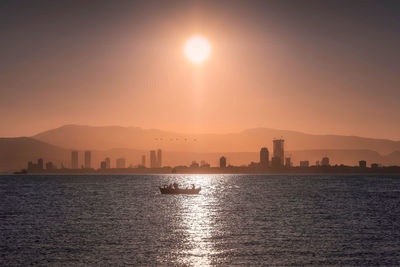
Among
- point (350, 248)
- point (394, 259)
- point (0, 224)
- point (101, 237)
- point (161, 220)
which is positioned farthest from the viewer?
point (161, 220)

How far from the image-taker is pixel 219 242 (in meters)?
69.8

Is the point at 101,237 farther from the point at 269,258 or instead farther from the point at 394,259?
the point at 394,259

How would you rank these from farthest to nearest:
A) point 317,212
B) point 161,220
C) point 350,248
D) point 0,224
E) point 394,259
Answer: point 317,212 → point 161,220 → point 0,224 → point 350,248 → point 394,259

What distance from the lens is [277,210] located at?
122750 millimetres

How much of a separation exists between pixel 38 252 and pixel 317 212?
71.1 m

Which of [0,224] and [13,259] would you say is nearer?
[13,259]

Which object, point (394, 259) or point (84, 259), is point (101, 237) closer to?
point (84, 259)

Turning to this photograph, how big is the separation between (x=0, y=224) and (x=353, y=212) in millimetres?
72616

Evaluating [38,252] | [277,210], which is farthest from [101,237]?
[277,210]

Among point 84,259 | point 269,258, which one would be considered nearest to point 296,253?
point 269,258

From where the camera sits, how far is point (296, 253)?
2403 inches

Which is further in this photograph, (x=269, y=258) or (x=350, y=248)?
(x=350, y=248)

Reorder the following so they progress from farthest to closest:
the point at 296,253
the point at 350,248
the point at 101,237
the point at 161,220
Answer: the point at 161,220
the point at 101,237
the point at 350,248
the point at 296,253

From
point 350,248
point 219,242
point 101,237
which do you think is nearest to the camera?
point 350,248
